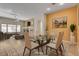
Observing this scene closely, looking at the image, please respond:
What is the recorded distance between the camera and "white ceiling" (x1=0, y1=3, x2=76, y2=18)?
337 cm

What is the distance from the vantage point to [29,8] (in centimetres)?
344

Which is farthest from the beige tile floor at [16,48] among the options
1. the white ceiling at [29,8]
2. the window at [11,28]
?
the white ceiling at [29,8]

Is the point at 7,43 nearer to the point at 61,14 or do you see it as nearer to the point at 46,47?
the point at 46,47

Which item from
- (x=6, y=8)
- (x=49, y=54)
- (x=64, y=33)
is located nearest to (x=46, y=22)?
(x=64, y=33)

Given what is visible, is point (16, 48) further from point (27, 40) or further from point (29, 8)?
point (29, 8)

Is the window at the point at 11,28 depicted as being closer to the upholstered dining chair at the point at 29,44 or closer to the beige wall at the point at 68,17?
the upholstered dining chair at the point at 29,44

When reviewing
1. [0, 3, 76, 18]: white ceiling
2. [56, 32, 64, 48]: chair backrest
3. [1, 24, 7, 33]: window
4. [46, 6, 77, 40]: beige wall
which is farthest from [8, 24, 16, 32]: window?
[56, 32, 64, 48]: chair backrest

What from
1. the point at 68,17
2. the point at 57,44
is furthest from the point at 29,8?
the point at 57,44

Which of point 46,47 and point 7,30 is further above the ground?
point 7,30

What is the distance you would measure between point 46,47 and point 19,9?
111 cm

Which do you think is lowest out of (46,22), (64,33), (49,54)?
(49,54)

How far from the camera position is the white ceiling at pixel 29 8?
3.37 m

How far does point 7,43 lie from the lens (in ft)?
11.1

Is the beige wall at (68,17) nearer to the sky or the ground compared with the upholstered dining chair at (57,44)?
nearer to the sky
